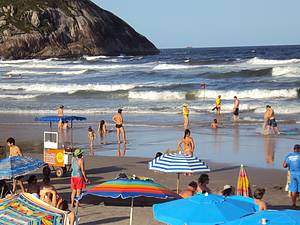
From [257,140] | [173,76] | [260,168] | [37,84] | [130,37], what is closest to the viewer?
[260,168]

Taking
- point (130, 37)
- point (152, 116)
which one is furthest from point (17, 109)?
point (130, 37)

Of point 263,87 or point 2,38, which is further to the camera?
point 2,38

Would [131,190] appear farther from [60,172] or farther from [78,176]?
[60,172]

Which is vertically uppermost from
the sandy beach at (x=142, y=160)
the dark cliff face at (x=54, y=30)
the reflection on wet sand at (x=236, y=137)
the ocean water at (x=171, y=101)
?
the dark cliff face at (x=54, y=30)

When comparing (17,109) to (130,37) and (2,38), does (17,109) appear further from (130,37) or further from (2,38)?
(130,37)

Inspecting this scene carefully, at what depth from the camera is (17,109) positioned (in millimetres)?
35000

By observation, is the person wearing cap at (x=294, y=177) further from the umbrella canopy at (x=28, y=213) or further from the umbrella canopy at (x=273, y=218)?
the umbrella canopy at (x=273, y=218)

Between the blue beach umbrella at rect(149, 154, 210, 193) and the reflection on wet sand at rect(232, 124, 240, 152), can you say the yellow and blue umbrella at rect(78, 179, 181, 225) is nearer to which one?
the blue beach umbrella at rect(149, 154, 210, 193)

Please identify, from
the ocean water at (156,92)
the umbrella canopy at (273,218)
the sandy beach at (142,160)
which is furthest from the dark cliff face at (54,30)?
the umbrella canopy at (273,218)

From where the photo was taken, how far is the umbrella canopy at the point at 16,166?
38.1 feet

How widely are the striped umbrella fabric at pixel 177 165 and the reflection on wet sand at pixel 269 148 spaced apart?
6.68m

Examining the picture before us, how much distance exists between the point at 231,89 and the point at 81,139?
2321 cm

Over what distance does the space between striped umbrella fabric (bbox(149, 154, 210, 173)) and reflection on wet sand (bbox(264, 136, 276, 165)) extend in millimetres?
6683

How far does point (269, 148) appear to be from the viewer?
66.8ft
